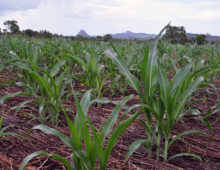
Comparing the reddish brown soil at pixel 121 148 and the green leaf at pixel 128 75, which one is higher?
the green leaf at pixel 128 75

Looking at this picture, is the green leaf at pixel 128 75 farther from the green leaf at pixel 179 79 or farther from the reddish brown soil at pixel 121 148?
the reddish brown soil at pixel 121 148

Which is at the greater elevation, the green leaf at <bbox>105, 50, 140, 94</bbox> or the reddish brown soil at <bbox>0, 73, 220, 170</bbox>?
the green leaf at <bbox>105, 50, 140, 94</bbox>

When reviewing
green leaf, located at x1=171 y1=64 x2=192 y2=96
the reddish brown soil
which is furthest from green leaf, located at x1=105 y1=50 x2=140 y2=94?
the reddish brown soil

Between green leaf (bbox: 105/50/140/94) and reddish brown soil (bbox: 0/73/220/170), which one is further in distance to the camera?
green leaf (bbox: 105/50/140/94)

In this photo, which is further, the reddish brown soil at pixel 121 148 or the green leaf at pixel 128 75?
Answer: the green leaf at pixel 128 75

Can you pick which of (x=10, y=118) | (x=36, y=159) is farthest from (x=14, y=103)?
(x=36, y=159)

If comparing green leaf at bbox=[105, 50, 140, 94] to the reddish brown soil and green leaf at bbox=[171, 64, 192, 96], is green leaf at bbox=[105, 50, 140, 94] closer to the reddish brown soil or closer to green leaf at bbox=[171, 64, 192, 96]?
green leaf at bbox=[171, 64, 192, 96]

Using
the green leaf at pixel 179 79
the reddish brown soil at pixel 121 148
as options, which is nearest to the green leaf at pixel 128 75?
the green leaf at pixel 179 79

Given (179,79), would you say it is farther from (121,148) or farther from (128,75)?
(121,148)

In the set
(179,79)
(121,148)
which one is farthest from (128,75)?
(121,148)

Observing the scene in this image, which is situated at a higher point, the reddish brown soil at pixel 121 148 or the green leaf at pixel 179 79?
the green leaf at pixel 179 79

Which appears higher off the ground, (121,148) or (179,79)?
(179,79)

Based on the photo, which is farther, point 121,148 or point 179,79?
point 121,148

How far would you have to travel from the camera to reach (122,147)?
115 cm
